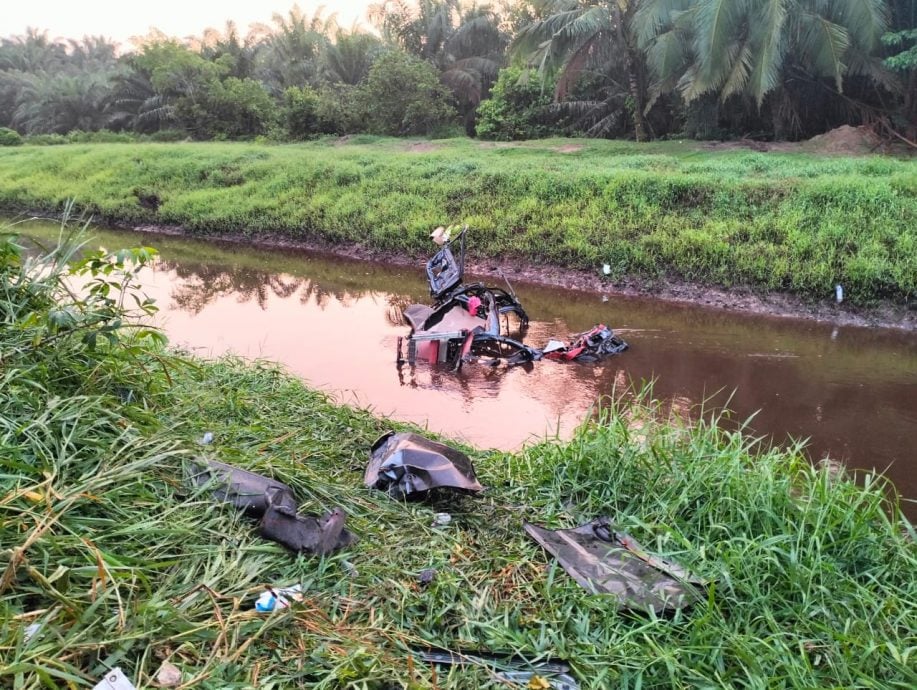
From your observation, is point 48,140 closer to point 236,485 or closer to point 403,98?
point 403,98

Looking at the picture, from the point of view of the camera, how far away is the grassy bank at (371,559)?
2070mm

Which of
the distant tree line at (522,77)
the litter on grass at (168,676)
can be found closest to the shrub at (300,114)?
the distant tree line at (522,77)

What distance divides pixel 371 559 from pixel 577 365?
428cm

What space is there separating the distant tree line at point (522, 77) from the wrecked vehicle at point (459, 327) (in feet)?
28.6

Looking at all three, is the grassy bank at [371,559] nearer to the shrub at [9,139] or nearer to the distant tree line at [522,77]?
the distant tree line at [522,77]

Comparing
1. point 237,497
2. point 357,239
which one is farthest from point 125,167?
point 237,497

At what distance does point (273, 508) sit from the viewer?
2.65m

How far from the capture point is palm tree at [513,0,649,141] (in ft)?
54.1

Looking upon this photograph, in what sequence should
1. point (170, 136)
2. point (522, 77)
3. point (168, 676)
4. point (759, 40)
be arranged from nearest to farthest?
point (168, 676)
point (759, 40)
point (522, 77)
point (170, 136)

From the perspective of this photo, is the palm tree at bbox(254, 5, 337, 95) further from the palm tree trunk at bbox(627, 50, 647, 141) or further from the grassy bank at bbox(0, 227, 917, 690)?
the grassy bank at bbox(0, 227, 917, 690)

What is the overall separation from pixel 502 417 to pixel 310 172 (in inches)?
432

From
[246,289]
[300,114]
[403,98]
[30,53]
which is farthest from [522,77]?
[30,53]

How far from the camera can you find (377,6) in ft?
86.6

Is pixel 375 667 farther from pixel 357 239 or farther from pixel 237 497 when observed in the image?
pixel 357 239
